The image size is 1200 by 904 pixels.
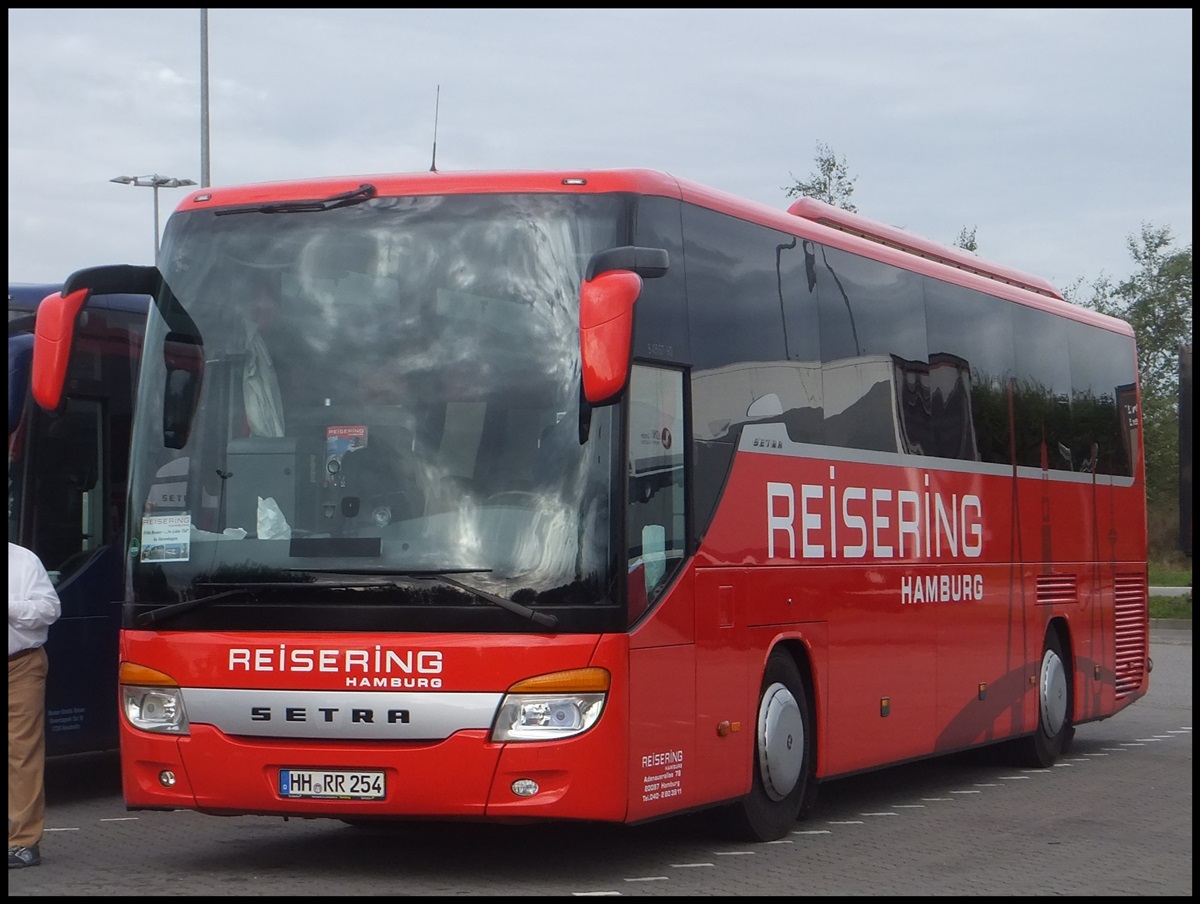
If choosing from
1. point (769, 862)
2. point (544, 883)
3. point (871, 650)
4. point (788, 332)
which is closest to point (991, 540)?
point (871, 650)

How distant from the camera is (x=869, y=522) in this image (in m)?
12.1

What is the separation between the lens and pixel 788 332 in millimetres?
11273

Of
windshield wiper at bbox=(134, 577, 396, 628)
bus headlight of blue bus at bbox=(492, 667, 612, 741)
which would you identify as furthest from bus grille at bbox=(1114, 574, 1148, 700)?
windshield wiper at bbox=(134, 577, 396, 628)

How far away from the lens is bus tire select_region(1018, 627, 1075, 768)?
50.4 feet

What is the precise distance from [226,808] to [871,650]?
4.54 metres

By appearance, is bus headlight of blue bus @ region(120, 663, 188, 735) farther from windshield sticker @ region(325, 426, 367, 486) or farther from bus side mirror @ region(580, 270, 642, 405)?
bus side mirror @ region(580, 270, 642, 405)

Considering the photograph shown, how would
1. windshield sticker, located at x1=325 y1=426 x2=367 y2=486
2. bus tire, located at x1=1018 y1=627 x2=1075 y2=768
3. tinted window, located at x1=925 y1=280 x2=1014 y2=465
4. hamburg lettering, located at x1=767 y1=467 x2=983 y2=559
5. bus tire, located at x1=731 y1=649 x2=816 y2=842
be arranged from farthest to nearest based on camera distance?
bus tire, located at x1=1018 y1=627 x2=1075 y2=768, tinted window, located at x1=925 y1=280 x2=1014 y2=465, hamburg lettering, located at x1=767 y1=467 x2=983 y2=559, bus tire, located at x1=731 y1=649 x2=816 y2=842, windshield sticker, located at x1=325 y1=426 x2=367 y2=486

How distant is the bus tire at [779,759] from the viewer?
1056 cm

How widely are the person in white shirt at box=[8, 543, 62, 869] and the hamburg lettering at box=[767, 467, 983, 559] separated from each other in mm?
3853

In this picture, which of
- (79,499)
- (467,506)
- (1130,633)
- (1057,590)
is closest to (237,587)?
(467,506)

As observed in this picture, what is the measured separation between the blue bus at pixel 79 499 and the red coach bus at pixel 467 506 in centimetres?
287

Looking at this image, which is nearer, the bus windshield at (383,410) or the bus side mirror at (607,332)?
the bus side mirror at (607,332)

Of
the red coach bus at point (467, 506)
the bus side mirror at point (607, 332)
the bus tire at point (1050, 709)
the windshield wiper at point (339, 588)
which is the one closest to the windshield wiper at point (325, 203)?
the red coach bus at point (467, 506)

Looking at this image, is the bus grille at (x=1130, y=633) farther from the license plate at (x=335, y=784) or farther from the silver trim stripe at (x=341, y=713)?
the license plate at (x=335, y=784)
